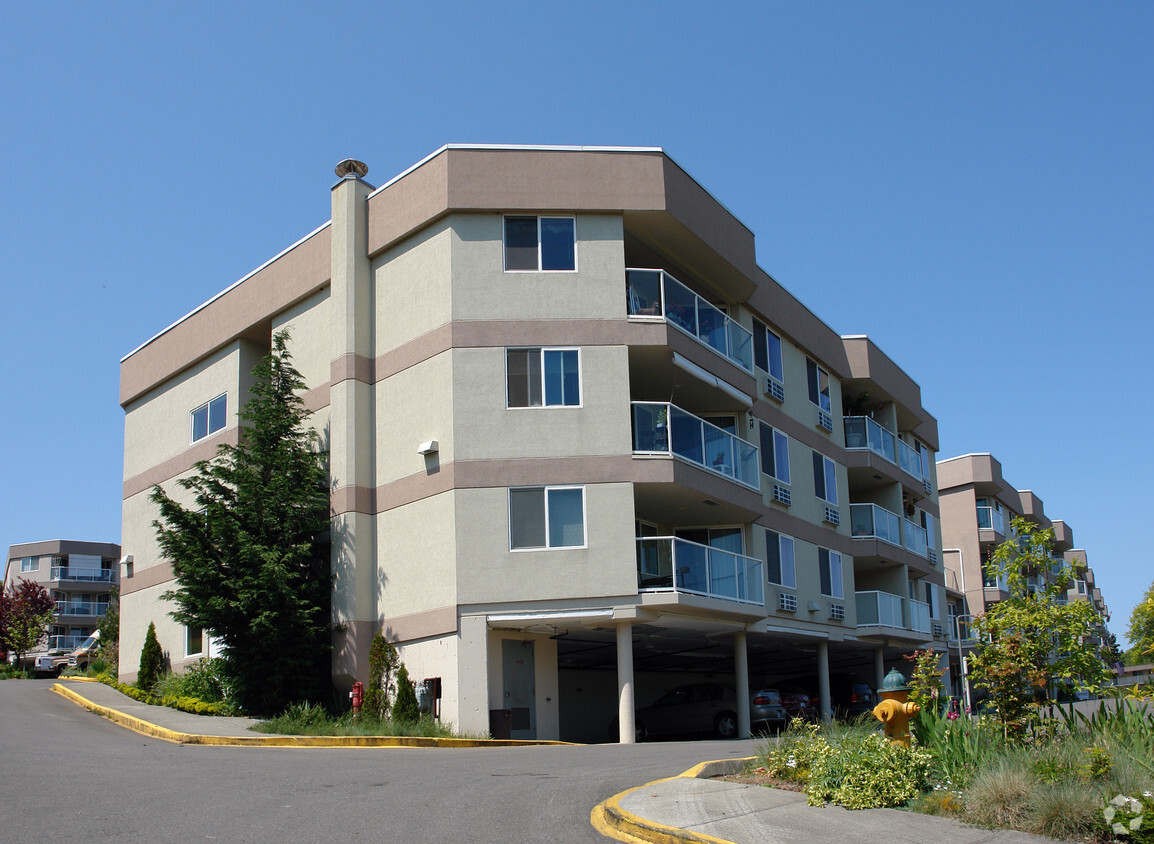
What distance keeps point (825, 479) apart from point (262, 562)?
17785 mm

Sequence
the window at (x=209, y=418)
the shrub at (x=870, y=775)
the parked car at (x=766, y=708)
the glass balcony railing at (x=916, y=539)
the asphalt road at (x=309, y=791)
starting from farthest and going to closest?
the glass balcony railing at (x=916, y=539) < the window at (x=209, y=418) < the parked car at (x=766, y=708) < the shrub at (x=870, y=775) < the asphalt road at (x=309, y=791)

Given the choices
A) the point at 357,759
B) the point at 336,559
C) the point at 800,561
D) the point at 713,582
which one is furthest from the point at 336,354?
the point at 800,561

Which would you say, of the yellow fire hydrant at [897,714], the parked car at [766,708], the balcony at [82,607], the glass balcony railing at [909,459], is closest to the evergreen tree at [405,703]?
the parked car at [766,708]

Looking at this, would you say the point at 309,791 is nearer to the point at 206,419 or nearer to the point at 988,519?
the point at 206,419

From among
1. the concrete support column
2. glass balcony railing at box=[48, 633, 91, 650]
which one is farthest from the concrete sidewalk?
glass balcony railing at box=[48, 633, 91, 650]

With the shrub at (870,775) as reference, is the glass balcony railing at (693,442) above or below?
above

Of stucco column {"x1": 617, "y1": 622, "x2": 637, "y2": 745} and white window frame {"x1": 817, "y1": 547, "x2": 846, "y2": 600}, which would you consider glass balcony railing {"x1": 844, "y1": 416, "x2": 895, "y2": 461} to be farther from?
stucco column {"x1": 617, "y1": 622, "x2": 637, "y2": 745}

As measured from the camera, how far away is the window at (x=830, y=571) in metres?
32.3

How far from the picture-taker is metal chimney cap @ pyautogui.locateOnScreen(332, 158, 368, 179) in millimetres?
26922

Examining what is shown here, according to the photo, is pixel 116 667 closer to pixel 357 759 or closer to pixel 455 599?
pixel 455 599

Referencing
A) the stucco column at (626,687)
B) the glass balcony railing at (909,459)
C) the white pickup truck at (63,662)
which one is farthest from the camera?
the white pickup truck at (63,662)

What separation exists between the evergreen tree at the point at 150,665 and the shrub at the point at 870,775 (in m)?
23.6

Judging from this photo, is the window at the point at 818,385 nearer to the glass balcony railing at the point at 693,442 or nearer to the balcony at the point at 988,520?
Result: the glass balcony railing at the point at 693,442

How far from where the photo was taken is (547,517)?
23.2 m
